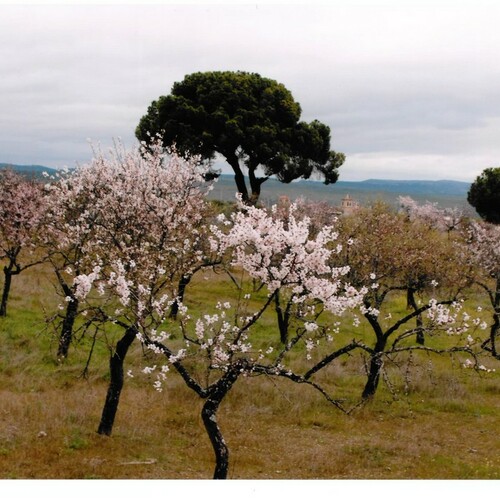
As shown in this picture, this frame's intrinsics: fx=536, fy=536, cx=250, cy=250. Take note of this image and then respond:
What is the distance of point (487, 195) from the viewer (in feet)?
227

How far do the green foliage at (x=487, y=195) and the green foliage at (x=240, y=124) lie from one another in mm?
31977

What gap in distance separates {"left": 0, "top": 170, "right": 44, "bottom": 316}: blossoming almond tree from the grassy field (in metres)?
4.40

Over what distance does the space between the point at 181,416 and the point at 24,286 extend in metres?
20.9

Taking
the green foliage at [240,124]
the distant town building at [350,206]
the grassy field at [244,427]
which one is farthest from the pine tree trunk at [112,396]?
the green foliage at [240,124]

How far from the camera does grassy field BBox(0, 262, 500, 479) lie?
1630 cm

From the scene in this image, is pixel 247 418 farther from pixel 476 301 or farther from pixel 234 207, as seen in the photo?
pixel 476 301

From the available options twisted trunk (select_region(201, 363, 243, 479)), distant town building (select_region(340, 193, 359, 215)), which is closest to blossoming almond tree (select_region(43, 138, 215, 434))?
twisted trunk (select_region(201, 363, 243, 479))

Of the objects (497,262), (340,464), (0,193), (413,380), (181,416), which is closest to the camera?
(340,464)

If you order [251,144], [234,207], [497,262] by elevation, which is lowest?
Result: [497,262]

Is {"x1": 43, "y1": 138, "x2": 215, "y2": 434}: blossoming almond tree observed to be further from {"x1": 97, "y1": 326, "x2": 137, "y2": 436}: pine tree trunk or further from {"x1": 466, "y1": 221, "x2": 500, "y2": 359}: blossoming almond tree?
{"x1": 466, "y1": 221, "x2": 500, "y2": 359}: blossoming almond tree

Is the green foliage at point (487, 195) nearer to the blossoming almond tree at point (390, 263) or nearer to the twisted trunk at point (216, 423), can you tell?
the blossoming almond tree at point (390, 263)

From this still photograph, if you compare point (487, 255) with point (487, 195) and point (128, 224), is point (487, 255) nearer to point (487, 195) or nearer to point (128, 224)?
point (128, 224)

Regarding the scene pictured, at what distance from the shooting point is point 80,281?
1319 cm

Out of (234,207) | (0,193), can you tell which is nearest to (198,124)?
(234,207)
